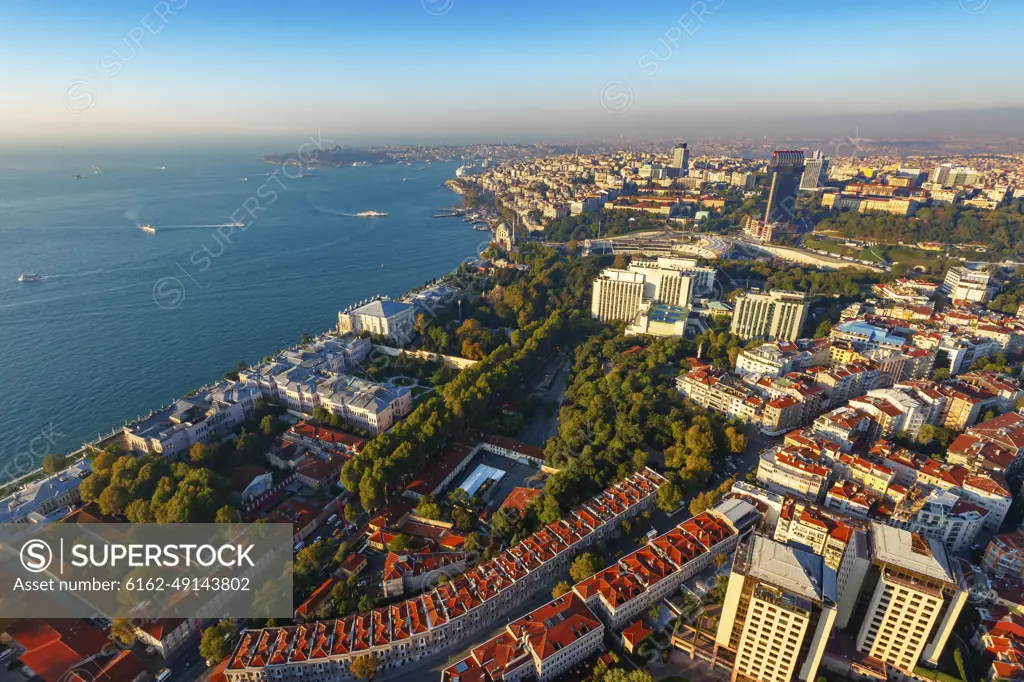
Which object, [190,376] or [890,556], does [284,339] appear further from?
[890,556]

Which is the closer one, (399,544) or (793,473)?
(399,544)

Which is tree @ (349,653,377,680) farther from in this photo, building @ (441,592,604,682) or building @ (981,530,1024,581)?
building @ (981,530,1024,581)

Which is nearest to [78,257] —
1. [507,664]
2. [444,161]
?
[507,664]

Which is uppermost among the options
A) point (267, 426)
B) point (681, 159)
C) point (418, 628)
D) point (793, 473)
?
point (681, 159)

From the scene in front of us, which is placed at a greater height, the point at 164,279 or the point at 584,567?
the point at 584,567

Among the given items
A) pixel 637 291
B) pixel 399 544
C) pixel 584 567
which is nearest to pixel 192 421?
pixel 399 544

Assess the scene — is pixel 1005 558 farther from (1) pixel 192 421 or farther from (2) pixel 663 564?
(1) pixel 192 421

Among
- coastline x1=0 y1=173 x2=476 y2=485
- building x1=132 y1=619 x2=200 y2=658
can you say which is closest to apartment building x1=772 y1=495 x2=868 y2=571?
building x1=132 y1=619 x2=200 y2=658
